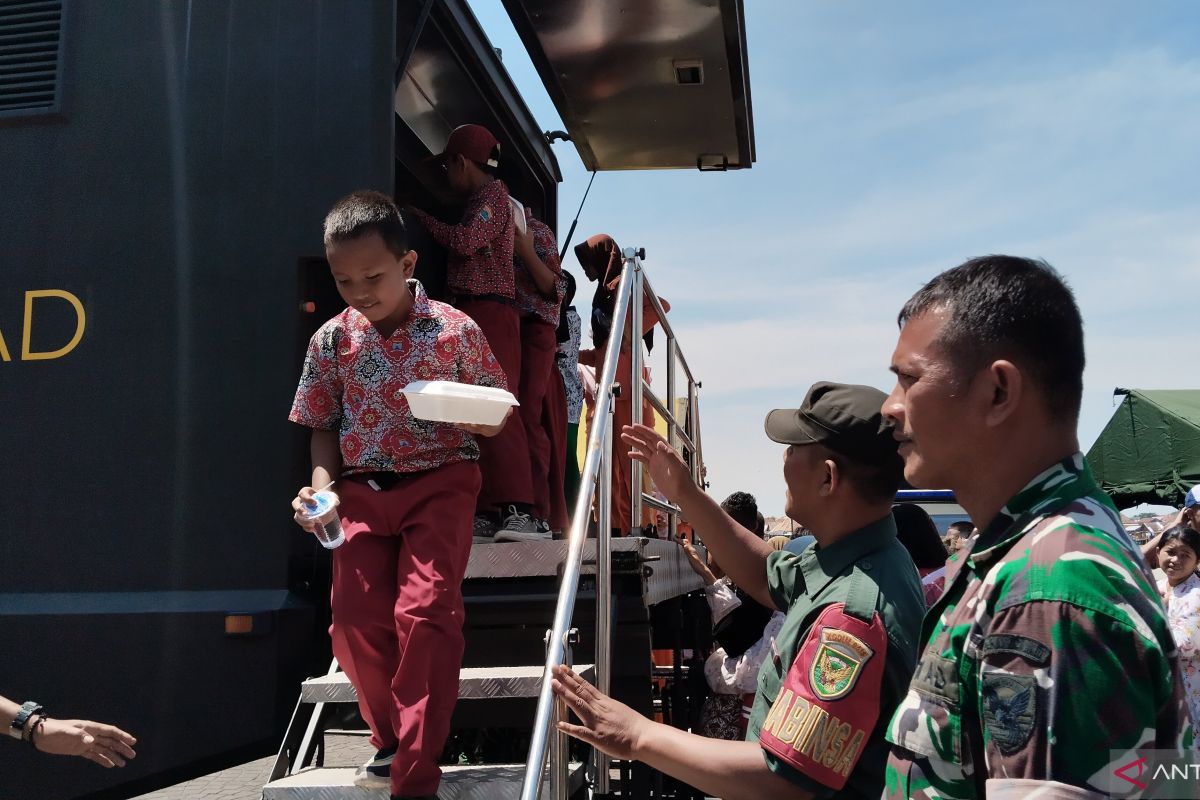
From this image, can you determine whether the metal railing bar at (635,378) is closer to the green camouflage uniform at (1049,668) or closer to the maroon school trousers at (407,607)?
the maroon school trousers at (407,607)

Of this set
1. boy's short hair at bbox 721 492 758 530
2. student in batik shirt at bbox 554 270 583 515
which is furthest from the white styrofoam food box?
boy's short hair at bbox 721 492 758 530

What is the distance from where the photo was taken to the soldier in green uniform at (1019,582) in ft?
3.17

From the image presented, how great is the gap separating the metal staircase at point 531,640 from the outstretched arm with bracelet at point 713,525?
0.69 feet

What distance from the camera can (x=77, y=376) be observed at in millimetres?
3402

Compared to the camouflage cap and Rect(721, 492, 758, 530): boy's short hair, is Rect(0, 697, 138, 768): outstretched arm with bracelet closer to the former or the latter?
the camouflage cap

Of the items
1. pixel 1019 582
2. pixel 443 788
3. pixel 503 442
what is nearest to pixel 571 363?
pixel 503 442

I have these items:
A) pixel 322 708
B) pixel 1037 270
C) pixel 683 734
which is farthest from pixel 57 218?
pixel 1037 270

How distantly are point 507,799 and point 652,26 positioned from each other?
3293 millimetres

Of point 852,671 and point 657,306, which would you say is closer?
point 852,671

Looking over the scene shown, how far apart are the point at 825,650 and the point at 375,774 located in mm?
1356

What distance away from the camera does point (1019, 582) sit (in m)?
1.05

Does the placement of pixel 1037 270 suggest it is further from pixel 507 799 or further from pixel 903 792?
pixel 507 799

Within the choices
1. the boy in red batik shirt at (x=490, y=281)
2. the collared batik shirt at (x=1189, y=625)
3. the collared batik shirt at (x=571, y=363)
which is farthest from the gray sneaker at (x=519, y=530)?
the collared batik shirt at (x=1189, y=625)

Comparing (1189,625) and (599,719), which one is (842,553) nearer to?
(599,719)
